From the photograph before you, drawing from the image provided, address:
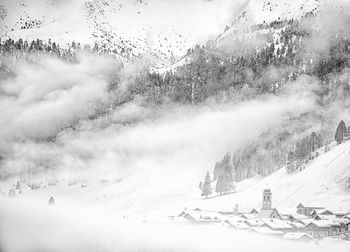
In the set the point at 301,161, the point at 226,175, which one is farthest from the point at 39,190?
the point at 301,161

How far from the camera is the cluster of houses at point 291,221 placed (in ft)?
279

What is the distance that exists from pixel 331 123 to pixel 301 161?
62.9 meters

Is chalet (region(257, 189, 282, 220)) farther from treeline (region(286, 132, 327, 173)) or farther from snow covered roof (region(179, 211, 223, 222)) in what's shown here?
treeline (region(286, 132, 327, 173))

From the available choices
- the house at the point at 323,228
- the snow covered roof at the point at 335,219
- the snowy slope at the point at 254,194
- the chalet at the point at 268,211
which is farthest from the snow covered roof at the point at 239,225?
the snowy slope at the point at 254,194

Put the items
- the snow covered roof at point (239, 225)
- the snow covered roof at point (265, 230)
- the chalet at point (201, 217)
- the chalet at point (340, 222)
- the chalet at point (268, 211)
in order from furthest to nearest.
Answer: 1. the chalet at point (268, 211)
2. the chalet at point (201, 217)
3. the chalet at point (340, 222)
4. the snow covered roof at point (239, 225)
5. the snow covered roof at point (265, 230)

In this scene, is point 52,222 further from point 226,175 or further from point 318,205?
point 226,175

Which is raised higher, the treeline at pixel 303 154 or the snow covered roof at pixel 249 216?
the treeline at pixel 303 154

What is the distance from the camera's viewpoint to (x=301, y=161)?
137 m

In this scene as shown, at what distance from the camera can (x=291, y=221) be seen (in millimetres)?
94625

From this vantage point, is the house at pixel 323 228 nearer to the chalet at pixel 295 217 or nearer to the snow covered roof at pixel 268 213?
the chalet at pixel 295 217

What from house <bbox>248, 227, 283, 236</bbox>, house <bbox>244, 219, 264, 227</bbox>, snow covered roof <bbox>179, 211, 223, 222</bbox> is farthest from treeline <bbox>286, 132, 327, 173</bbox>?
house <bbox>248, 227, 283, 236</bbox>

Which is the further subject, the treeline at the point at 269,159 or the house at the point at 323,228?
the treeline at the point at 269,159

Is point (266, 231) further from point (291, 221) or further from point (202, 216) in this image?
point (202, 216)

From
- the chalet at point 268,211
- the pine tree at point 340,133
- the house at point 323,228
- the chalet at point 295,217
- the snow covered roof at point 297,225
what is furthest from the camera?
the pine tree at point 340,133
